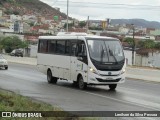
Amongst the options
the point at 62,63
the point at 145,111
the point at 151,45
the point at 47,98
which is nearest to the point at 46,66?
the point at 62,63

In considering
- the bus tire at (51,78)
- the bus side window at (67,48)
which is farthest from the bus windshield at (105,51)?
the bus tire at (51,78)

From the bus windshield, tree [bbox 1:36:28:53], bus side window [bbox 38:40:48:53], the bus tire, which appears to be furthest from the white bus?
tree [bbox 1:36:28:53]

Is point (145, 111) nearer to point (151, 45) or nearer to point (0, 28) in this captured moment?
point (151, 45)

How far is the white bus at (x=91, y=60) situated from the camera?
20438 millimetres

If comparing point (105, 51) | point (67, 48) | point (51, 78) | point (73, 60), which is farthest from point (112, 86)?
point (51, 78)

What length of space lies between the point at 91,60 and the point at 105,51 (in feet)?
2.57

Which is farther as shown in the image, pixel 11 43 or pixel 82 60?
pixel 11 43

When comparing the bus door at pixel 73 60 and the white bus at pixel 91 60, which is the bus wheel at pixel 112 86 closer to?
the white bus at pixel 91 60

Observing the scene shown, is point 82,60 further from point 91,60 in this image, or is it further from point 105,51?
point 105,51

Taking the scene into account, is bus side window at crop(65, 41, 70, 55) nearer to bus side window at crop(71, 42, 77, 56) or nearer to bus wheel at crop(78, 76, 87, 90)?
bus side window at crop(71, 42, 77, 56)

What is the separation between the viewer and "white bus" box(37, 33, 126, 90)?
20.4 meters

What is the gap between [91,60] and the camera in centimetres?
2052

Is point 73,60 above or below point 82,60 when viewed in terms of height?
below

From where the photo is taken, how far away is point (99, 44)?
68.8ft
